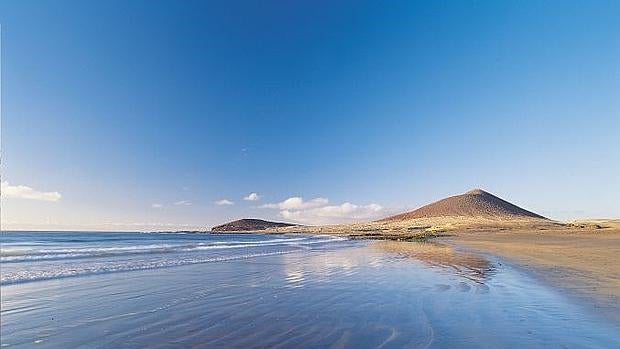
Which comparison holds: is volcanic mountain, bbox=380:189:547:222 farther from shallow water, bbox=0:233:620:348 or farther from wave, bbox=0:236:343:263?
shallow water, bbox=0:233:620:348

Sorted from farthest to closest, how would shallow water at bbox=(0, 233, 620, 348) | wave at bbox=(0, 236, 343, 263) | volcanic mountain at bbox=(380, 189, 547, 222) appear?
volcanic mountain at bbox=(380, 189, 547, 222) → wave at bbox=(0, 236, 343, 263) → shallow water at bbox=(0, 233, 620, 348)

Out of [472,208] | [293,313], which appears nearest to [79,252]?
[293,313]

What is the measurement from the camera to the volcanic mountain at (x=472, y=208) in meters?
133

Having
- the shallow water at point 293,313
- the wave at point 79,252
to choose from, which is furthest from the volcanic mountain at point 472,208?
the shallow water at point 293,313

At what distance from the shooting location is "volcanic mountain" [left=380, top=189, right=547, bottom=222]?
133250 mm

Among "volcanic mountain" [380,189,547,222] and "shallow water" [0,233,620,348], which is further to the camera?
"volcanic mountain" [380,189,547,222]

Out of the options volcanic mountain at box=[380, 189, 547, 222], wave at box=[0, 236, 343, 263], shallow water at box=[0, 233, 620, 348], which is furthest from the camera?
volcanic mountain at box=[380, 189, 547, 222]

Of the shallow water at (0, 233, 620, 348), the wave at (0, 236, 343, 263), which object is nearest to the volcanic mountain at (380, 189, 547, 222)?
the wave at (0, 236, 343, 263)

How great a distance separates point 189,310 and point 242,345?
10.5ft

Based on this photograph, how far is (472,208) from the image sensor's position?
140500 mm

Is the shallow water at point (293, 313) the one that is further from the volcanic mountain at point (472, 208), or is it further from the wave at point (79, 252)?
the volcanic mountain at point (472, 208)

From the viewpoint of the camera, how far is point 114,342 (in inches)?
252

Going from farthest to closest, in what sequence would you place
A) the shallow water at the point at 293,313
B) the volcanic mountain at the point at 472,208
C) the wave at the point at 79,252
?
1. the volcanic mountain at the point at 472,208
2. the wave at the point at 79,252
3. the shallow water at the point at 293,313

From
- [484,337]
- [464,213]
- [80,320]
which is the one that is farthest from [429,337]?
[464,213]
